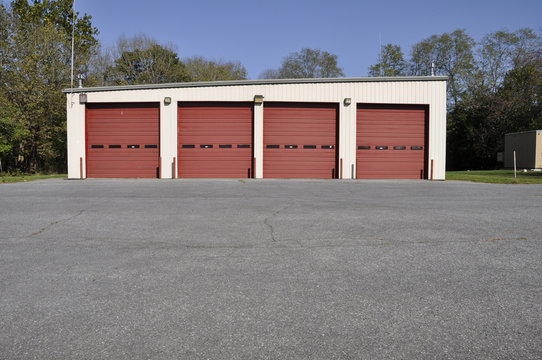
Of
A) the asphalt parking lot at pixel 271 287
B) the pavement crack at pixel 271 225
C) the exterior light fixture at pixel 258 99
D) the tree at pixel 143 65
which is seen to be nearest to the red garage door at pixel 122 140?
the exterior light fixture at pixel 258 99

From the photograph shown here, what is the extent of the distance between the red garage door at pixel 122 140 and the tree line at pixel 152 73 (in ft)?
33.7

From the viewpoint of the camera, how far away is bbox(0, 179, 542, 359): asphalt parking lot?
9.40 ft

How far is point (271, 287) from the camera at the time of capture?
403cm

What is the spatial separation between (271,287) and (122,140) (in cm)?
1905

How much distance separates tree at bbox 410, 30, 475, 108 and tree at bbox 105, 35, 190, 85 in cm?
2927

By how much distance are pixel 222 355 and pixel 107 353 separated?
2.44 ft

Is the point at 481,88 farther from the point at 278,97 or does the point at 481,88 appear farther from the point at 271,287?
the point at 271,287

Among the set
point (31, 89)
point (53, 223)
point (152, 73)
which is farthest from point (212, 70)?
point (53, 223)

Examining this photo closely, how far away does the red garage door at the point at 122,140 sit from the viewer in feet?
69.5

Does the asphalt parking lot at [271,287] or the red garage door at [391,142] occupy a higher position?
the red garage door at [391,142]

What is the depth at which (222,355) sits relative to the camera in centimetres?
271

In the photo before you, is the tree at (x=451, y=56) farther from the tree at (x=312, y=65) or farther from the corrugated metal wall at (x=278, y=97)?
the corrugated metal wall at (x=278, y=97)

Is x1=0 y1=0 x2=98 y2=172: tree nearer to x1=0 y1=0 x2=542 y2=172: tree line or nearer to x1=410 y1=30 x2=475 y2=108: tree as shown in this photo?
x1=0 y1=0 x2=542 y2=172: tree line

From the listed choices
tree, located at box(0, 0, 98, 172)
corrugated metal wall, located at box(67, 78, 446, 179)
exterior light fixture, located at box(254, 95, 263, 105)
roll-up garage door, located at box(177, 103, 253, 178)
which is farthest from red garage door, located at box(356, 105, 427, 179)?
tree, located at box(0, 0, 98, 172)
